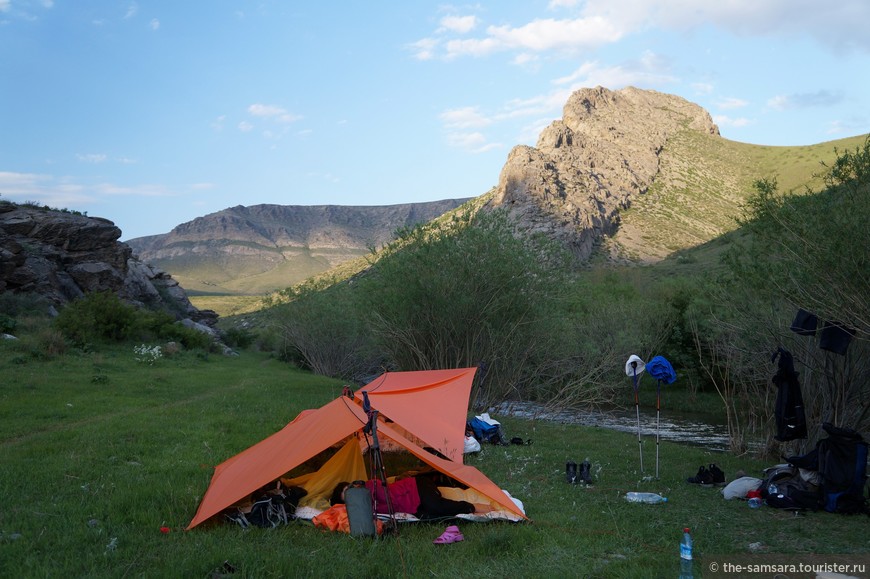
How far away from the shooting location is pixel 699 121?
120938 mm

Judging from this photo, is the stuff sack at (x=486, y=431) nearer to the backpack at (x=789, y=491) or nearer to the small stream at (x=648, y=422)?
the small stream at (x=648, y=422)

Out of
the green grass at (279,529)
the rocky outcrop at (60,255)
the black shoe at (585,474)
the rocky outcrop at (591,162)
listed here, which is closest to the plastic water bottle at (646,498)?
the green grass at (279,529)

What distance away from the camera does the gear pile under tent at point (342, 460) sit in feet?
27.7

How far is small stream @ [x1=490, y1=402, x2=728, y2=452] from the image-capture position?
928 inches

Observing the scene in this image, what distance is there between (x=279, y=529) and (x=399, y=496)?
1594mm

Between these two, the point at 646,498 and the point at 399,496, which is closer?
the point at 399,496

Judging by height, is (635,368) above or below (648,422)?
above

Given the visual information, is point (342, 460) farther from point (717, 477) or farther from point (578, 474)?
point (717, 477)

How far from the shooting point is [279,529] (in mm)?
7898

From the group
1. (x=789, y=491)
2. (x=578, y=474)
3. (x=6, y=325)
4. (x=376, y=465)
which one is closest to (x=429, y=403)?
(x=578, y=474)

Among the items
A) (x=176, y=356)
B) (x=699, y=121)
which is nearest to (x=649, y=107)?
(x=699, y=121)

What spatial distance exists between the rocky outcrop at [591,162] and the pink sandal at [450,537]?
6021 centimetres

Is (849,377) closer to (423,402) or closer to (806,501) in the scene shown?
(806,501)

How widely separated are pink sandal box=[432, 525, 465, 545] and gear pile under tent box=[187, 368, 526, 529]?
556 millimetres
